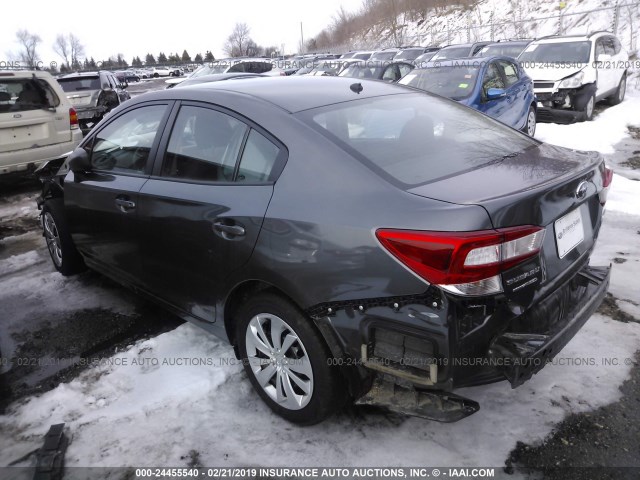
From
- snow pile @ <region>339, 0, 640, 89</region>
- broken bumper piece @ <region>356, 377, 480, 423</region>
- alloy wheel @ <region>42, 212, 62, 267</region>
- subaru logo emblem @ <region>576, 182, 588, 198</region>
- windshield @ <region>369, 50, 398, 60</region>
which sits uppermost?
snow pile @ <region>339, 0, 640, 89</region>

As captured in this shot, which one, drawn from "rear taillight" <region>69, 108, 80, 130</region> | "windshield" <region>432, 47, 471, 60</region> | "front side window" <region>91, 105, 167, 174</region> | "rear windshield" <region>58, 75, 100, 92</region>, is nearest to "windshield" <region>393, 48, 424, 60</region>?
"windshield" <region>432, 47, 471, 60</region>

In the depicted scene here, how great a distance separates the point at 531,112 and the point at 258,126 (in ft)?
26.9

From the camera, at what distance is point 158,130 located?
129 inches

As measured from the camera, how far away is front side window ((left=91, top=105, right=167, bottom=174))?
336 cm

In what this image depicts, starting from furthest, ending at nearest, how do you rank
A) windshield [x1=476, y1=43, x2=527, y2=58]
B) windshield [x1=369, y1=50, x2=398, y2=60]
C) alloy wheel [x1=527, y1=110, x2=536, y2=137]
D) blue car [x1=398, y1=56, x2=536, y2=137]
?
windshield [x1=369, y1=50, x2=398, y2=60] < windshield [x1=476, y1=43, x2=527, y2=58] < alloy wheel [x1=527, y1=110, x2=536, y2=137] < blue car [x1=398, y1=56, x2=536, y2=137]

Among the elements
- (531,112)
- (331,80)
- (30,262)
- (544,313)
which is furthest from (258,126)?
(531,112)

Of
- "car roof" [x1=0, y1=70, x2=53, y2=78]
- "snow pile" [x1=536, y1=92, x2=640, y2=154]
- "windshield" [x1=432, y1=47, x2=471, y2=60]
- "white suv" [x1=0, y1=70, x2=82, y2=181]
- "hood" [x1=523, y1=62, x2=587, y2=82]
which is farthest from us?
"windshield" [x1=432, y1=47, x2=471, y2=60]

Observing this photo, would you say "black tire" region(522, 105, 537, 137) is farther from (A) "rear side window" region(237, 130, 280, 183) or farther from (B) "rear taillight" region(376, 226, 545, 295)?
(B) "rear taillight" region(376, 226, 545, 295)

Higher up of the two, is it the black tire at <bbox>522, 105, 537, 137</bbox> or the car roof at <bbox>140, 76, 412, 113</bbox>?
the car roof at <bbox>140, 76, 412, 113</bbox>

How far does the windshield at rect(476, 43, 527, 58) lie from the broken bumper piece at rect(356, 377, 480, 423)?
1397cm

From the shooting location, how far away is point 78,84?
45.6 feet

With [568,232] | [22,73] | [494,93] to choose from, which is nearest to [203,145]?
[568,232]

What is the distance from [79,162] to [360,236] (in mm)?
2561

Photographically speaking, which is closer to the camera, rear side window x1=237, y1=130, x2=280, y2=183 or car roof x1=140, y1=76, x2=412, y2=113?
rear side window x1=237, y1=130, x2=280, y2=183
